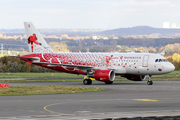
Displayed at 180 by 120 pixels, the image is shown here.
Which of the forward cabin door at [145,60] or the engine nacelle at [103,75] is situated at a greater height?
the forward cabin door at [145,60]

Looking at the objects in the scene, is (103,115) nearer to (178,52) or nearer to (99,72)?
(99,72)

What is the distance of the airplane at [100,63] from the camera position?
50625mm

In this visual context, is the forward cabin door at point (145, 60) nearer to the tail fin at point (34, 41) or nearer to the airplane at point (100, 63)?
the airplane at point (100, 63)

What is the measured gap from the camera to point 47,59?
5688cm

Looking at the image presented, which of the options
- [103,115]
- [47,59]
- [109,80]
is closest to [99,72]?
[109,80]

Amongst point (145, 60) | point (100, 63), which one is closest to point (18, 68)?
point (100, 63)

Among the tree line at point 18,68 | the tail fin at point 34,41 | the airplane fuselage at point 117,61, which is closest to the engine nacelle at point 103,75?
the airplane fuselage at point 117,61

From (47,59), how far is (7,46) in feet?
353

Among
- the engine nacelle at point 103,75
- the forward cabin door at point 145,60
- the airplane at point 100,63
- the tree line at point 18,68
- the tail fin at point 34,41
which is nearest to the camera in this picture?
the engine nacelle at point 103,75

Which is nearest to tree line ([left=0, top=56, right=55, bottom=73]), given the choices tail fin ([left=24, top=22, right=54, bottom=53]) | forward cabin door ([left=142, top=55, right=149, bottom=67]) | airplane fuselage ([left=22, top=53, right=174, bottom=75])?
tail fin ([left=24, top=22, right=54, bottom=53])

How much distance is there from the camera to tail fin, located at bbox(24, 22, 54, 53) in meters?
59.4

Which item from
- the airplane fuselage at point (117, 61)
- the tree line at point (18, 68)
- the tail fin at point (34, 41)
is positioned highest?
the tail fin at point (34, 41)

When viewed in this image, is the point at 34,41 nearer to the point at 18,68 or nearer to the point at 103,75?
the point at 103,75

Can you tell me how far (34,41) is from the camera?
59906 mm
